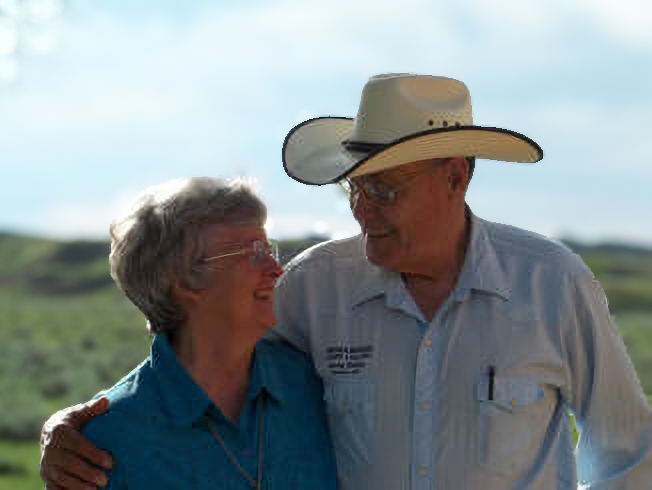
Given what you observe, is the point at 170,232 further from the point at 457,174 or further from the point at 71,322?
the point at 71,322

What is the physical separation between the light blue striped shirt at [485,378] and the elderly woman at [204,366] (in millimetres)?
233

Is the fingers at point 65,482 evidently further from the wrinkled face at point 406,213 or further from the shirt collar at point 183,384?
the wrinkled face at point 406,213

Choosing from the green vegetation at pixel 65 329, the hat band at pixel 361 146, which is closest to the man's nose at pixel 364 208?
the hat band at pixel 361 146

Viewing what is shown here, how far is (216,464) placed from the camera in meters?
3.72

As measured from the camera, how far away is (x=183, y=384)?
378 centimetres

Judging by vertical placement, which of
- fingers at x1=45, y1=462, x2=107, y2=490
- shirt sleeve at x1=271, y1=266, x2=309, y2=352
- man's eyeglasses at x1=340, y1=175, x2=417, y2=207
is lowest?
fingers at x1=45, y1=462, x2=107, y2=490

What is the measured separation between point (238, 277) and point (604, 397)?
4.00 ft

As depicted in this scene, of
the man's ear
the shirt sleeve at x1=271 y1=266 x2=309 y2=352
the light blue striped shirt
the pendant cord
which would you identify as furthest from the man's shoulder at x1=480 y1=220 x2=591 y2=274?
the pendant cord

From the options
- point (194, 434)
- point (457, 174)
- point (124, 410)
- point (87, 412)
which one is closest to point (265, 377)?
point (194, 434)

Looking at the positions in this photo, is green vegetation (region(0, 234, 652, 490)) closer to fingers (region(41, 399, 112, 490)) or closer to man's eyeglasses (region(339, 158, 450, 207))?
man's eyeglasses (region(339, 158, 450, 207))

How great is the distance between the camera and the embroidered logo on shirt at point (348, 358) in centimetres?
412

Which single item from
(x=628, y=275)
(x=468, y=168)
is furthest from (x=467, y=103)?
(x=628, y=275)

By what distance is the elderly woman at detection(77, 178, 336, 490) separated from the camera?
→ 3703mm

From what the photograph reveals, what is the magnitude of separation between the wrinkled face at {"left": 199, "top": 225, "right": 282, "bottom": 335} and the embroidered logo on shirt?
1.19ft
